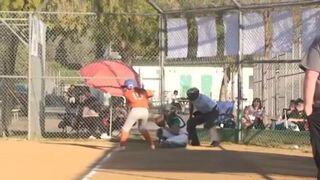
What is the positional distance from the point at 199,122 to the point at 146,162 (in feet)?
13.8

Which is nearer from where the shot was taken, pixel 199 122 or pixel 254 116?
pixel 199 122

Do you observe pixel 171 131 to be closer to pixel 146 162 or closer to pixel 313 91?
pixel 146 162

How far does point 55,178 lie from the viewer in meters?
10.1

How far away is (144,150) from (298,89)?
7695mm

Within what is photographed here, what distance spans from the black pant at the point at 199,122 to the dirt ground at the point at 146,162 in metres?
0.59

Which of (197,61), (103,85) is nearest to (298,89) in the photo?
(197,61)

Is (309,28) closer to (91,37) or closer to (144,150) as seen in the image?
(144,150)

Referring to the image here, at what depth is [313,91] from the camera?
6965 millimetres

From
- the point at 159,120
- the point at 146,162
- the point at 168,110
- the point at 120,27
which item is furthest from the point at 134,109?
the point at 120,27

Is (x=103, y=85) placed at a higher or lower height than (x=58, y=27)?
lower

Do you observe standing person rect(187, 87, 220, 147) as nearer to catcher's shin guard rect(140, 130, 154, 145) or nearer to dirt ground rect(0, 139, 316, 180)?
dirt ground rect(0, 139, 316, 180)

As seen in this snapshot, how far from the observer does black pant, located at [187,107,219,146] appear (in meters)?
16.2

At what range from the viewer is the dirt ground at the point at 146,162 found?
412 inches

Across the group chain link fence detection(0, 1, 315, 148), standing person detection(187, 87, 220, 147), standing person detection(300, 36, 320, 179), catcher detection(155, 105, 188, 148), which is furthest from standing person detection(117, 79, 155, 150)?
standing person detection(300, 36, 320, 179)
